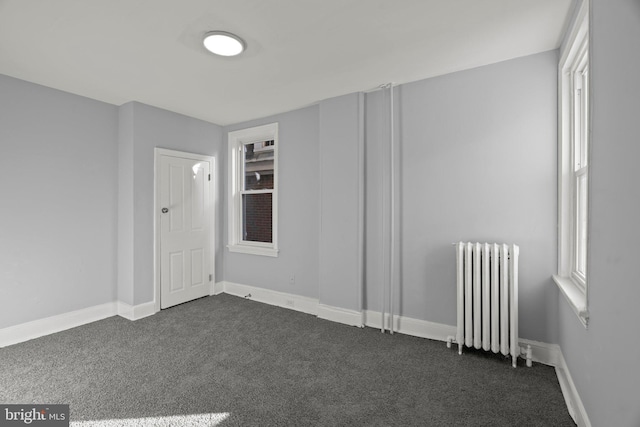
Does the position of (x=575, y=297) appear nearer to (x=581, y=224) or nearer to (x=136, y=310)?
(x=581, y=224)

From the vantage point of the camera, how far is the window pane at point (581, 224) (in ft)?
7.16

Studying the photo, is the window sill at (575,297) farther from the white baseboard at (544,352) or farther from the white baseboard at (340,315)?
the white baseboard at (340,315)

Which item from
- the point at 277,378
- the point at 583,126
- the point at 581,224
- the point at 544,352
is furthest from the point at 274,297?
the point at 583,126

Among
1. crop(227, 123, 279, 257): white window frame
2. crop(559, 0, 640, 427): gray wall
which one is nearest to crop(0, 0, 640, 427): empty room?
crop(559, 0, 640, 427): gray wall

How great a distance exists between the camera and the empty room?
1862mm

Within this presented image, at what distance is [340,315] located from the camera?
346 centimetres

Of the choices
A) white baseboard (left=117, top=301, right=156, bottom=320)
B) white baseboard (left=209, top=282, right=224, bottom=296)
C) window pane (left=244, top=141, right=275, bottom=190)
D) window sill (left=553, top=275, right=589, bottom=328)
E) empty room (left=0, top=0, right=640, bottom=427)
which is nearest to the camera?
window sill (left=553, top=275, right=589, bottom=328)

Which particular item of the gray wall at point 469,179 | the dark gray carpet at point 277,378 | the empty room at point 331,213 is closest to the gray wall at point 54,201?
the empty room at point 331,213

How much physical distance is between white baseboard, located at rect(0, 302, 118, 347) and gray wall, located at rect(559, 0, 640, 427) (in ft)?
14.8

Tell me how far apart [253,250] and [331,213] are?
1.50 meters

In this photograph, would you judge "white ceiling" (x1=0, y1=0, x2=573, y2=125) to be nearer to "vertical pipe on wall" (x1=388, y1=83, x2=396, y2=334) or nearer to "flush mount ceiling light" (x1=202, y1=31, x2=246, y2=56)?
"flush mount ceiling light" (x1=202, y1=31, x2=246, y2=56)

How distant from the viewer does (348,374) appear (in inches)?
93.4

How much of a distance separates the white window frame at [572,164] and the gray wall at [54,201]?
15.2 ft

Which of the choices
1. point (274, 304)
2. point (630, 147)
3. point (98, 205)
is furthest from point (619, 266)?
point (98, 205)
